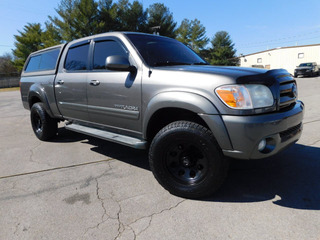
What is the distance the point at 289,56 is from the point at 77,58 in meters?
44.9

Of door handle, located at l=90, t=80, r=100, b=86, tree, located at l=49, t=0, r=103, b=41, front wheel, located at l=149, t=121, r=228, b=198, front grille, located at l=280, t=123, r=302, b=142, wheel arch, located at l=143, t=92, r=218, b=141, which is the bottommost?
front wheel, located at l=149, t=121, r=228, b=198

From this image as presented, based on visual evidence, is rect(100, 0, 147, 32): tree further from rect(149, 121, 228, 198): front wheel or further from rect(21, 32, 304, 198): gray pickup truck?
rect(149, 121, 228, 198): front wheel

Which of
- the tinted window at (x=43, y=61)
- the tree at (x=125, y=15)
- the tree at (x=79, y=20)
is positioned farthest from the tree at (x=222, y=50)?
the tinted window at (x=43, y=61)

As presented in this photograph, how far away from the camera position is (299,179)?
2.74m

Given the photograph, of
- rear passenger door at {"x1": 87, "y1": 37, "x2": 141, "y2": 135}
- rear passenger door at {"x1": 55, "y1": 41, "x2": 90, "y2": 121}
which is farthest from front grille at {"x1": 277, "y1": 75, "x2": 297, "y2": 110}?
rear passenger door at {"x1": 55, "y1": 41, "x2": 90, "y2": 121}

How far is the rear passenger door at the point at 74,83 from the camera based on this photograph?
11.5ft

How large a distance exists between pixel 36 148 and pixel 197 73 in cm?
357

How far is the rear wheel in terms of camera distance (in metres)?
4.53

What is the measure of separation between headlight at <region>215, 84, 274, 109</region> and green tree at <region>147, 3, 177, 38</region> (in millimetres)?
37951

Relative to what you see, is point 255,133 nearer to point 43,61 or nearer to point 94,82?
point 94,82

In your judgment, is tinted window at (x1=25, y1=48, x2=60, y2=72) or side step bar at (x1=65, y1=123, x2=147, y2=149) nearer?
side step bar at (x1=65, y1=123, x2=147, y2=149)

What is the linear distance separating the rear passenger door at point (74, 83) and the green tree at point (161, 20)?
3608 centimetres

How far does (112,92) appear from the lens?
9.79 ft

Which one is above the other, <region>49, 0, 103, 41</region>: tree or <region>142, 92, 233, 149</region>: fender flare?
<region>49, 0, 103, 41</region>: tree
